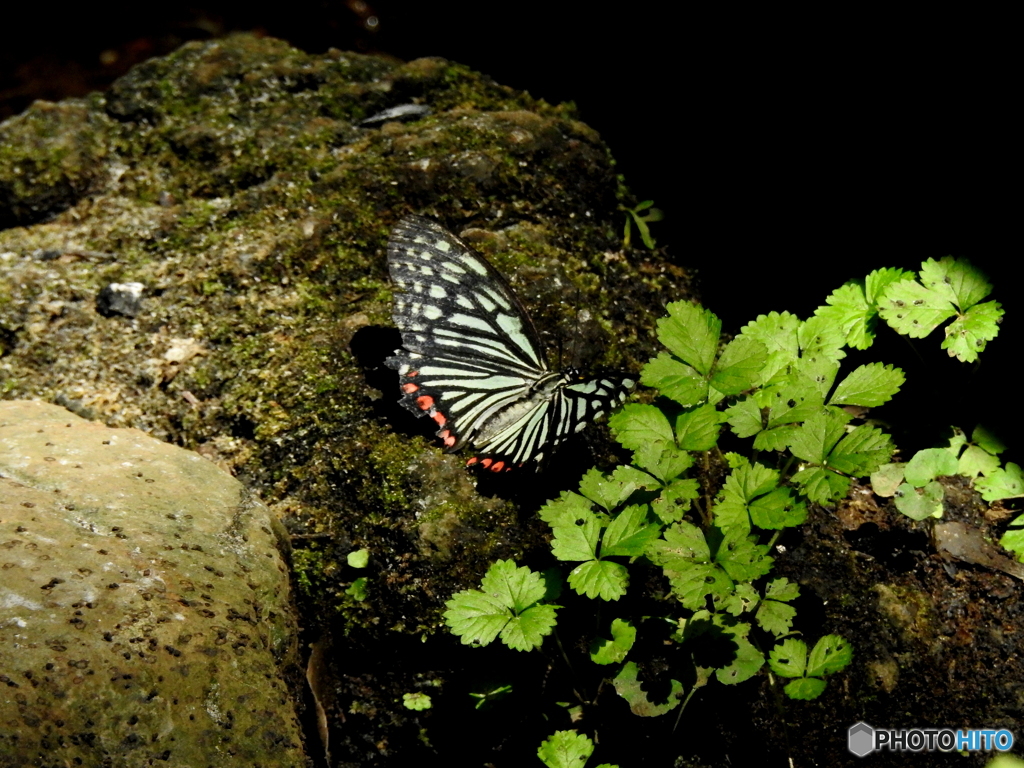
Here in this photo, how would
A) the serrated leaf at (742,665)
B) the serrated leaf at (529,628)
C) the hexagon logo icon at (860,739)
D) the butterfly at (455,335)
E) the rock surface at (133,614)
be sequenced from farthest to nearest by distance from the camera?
the butterfly at (455,335), the hexagon logo icon at (860,739), the serrated leaf at (742,665), the serrated leaf at (529,628), the rock surface at (133,614)

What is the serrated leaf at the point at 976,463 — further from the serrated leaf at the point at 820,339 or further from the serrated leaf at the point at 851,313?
the serrated leaf at the point at 820,339

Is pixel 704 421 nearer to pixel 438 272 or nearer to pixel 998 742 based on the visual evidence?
pixel 438 272

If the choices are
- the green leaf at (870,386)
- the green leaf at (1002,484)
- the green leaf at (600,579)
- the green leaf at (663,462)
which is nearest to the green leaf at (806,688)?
the green leaf at (600,579)

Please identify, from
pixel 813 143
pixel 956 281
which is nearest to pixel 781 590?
pixel 956 281

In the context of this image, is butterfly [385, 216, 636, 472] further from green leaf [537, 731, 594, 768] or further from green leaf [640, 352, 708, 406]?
green leaf [537, 731, 594, 768]

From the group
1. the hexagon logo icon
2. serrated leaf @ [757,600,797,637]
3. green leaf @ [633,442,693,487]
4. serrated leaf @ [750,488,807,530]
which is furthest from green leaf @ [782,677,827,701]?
green leaf @ [633,442,693,487]

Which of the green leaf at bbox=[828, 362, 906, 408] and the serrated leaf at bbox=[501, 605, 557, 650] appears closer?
the serrated leaf at bbox=[501, 605, 557, 650]
